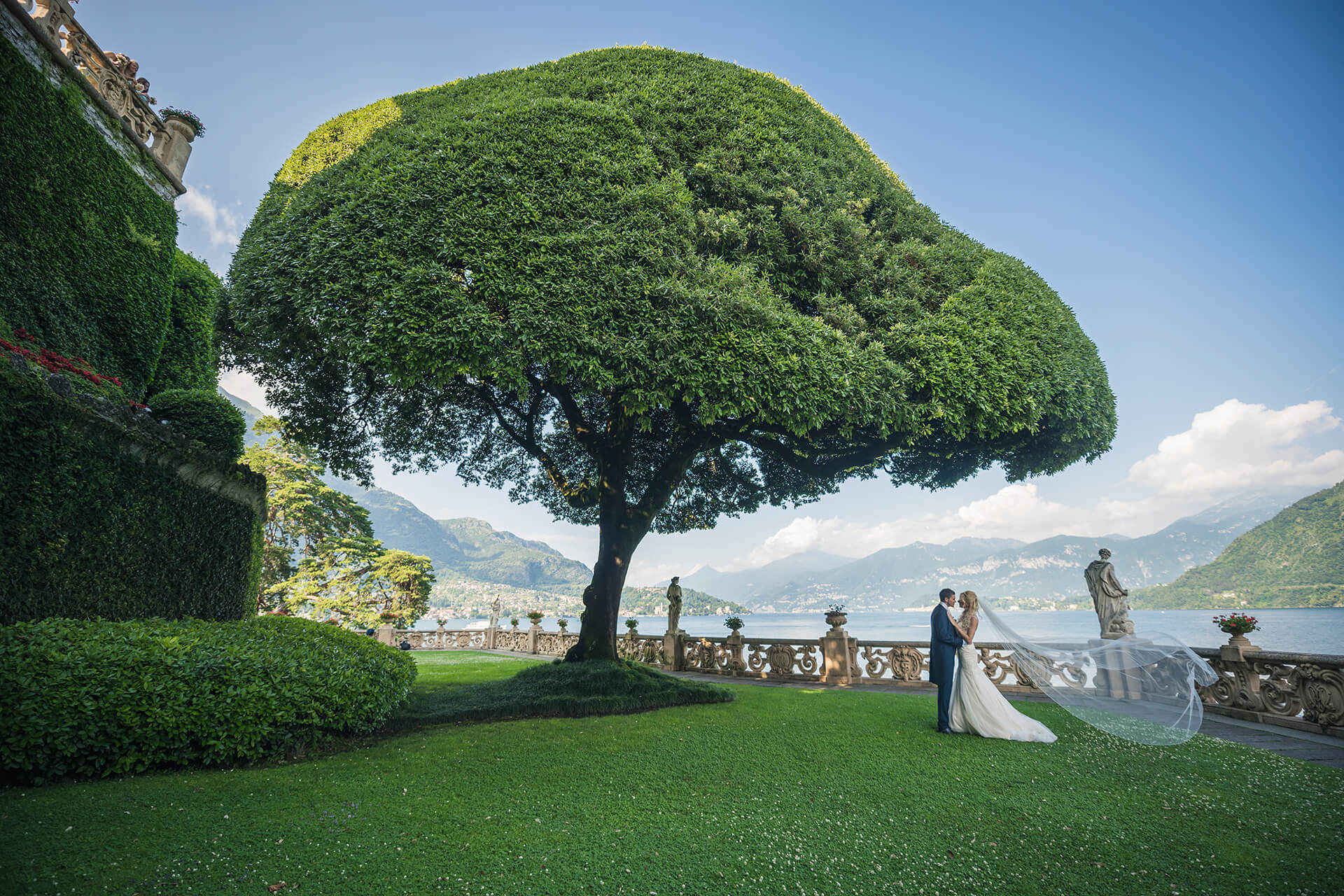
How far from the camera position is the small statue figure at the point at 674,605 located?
17.1 meters

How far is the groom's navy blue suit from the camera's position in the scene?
7969 mm

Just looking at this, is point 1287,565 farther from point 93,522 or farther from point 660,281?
point 93,522

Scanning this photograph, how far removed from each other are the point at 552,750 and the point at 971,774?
471cm

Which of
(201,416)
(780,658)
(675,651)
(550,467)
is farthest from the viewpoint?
(675,651)

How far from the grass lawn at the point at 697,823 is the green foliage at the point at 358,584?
26169mm

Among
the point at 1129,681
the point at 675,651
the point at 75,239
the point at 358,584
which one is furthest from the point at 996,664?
the point at 358,584

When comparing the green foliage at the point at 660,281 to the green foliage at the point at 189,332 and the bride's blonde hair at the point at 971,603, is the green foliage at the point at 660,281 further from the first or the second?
the green foliage at the point at 189,332

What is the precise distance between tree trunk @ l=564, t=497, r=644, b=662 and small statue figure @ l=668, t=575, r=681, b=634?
16.9ft

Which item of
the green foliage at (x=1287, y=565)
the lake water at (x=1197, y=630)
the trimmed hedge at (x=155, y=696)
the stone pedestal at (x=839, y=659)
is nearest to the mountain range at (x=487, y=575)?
the lake water at (x=1197, y=630)

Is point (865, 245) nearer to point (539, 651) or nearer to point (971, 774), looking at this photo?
point (971, 774)

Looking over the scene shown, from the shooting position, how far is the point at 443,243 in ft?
25.8

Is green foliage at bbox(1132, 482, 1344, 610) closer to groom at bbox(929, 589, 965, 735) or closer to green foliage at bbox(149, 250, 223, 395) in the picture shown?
groom at bbox(929, 589, 965, 735)

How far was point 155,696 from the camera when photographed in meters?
5.00

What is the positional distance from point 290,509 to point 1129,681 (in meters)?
33.3
